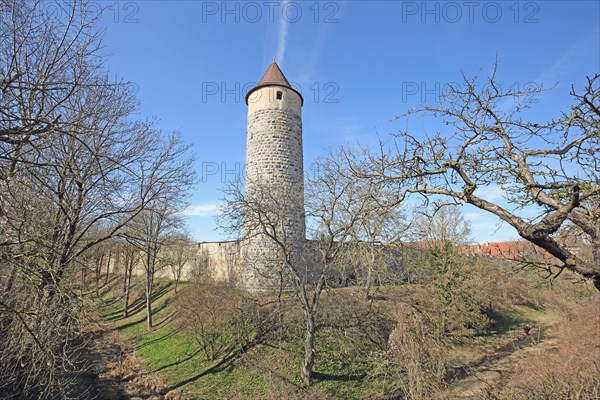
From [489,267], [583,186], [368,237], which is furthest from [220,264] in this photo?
[583,186]

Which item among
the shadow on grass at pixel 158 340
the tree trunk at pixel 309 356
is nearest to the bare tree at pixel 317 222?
the tree trunk at pixel 309 356

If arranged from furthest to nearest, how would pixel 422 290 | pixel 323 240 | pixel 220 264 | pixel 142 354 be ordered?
1. pixel 220 264
2. pixel 422 290
3. pixel 142 354
4. pixel 323 240

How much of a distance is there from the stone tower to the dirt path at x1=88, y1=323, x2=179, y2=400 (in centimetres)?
508

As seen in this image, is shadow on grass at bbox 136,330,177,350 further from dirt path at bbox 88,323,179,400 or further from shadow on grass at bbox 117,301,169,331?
shadow on grass at bbox 117,301,169,331

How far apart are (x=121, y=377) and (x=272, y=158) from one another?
10085 millimetres

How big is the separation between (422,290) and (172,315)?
12.3 meters

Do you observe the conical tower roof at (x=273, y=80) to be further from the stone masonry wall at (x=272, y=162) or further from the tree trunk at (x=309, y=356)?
the tree trunk at (x=309, y=356)

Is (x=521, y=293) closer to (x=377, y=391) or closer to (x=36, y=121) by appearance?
(x=377, y=391)

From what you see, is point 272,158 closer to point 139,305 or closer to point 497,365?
point 497,365

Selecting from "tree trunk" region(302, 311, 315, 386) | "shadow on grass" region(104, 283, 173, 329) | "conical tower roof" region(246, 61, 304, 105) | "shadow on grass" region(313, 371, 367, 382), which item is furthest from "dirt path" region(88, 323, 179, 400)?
"conical tower roof" region(246, 61, 304, 105)

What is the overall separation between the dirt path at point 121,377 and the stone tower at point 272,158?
5.08 m

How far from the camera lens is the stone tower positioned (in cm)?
1435

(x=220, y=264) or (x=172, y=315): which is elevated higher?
(x=220, y=264)

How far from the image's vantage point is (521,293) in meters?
20.6
